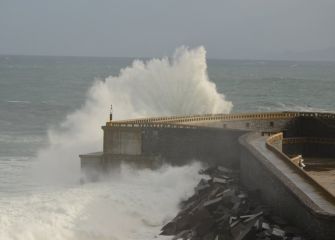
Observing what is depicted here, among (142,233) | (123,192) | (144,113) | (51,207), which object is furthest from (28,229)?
(144,113)

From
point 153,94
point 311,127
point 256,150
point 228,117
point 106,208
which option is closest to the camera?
point 106,208

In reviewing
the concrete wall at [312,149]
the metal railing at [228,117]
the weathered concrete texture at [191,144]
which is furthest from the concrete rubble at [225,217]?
the concrete wall at [312,149]

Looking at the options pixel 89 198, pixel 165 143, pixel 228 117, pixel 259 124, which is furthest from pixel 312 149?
pixel 89 198

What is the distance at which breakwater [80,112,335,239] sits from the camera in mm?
13039

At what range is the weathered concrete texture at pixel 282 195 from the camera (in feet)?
37.6

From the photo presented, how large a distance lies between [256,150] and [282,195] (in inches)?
166

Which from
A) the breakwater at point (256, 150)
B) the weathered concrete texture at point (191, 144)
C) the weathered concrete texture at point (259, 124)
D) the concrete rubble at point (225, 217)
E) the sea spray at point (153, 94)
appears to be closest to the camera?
the concrete rubble at point (225, 217)

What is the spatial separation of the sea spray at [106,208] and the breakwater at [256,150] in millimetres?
762

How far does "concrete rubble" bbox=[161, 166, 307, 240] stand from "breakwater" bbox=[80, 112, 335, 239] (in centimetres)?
33

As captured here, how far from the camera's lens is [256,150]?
18.2m

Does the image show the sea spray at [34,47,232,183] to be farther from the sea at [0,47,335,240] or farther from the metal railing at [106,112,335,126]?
the metal railing at [106,112,335,126]

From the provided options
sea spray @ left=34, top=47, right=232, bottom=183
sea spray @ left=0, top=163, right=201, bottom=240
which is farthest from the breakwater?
sea spray @ left=34, top=47, right=232, bottom=183

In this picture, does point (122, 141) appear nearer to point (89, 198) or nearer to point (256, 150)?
point (89, 198)

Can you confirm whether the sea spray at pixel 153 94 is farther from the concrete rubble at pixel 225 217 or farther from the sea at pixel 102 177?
the concrete rubble at pixel 225 217
